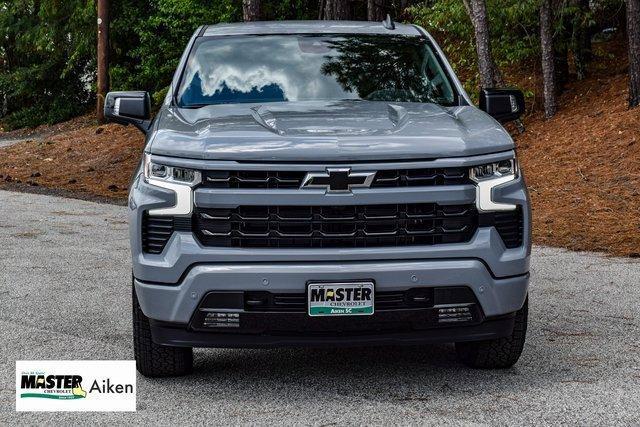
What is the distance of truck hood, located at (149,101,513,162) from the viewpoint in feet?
18.5

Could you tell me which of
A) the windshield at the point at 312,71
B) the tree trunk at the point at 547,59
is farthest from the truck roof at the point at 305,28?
the tree trunk at the point at 547,59

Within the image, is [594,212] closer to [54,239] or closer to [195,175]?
[54,239]

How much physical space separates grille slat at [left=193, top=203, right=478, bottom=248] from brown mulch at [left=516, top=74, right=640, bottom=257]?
19.8ft

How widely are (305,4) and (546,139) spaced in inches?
464

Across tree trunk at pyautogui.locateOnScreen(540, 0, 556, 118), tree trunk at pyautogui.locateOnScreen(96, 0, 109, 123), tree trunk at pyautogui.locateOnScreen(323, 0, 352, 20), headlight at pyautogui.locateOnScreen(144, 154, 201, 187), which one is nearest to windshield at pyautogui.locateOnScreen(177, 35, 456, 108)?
headlight at pyautogui.locateOnScreen(144, 154, 201, 187)

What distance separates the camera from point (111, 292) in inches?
357

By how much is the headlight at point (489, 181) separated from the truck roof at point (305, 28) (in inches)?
87.1

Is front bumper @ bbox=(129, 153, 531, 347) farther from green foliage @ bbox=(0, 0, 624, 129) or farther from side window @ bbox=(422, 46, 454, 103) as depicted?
green foliage @ bbox=(0, 0, 624, 129)

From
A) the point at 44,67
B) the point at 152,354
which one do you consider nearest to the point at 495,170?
the point at 152,354

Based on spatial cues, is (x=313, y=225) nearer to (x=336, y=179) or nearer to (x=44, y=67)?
(x=336, y=179)

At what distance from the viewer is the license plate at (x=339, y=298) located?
18.3ft

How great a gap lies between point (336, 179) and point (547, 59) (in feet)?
50.5

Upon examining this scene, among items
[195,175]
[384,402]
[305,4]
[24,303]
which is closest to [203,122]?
[195,175]

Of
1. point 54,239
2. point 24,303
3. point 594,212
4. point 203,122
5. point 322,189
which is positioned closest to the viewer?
point 322,189
